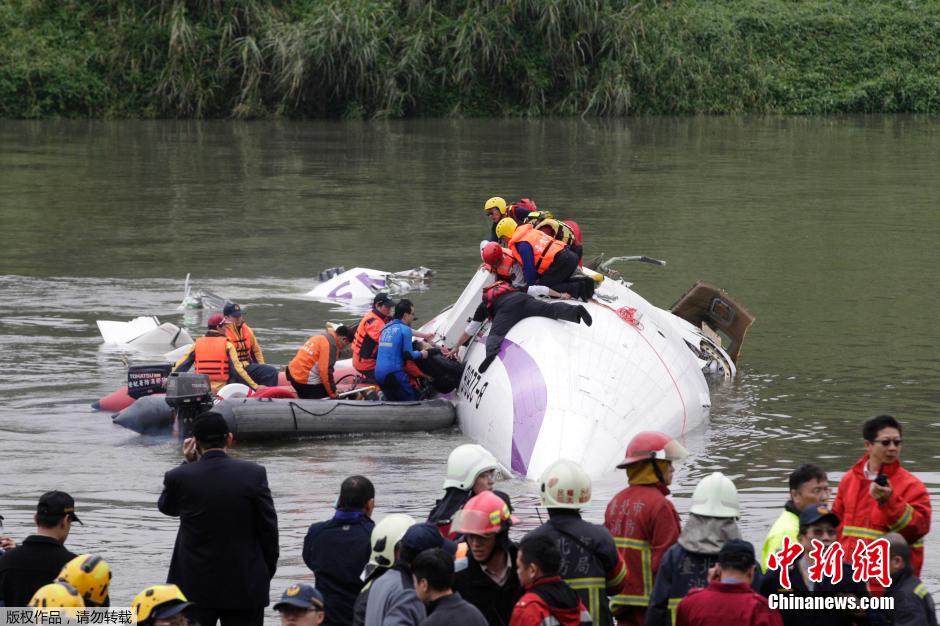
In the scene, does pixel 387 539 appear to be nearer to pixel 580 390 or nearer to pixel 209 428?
pixel 209 428

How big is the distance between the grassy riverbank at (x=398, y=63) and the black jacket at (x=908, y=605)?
134 ft

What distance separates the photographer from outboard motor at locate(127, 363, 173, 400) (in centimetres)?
1623

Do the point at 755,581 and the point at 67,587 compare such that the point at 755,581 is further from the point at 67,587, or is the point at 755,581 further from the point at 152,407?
the point at 152,407

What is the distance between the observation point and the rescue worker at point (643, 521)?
25.1 ft

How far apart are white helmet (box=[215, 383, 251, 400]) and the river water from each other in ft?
2.89

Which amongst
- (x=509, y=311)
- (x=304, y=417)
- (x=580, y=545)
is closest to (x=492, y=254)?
(x=509, y=311)

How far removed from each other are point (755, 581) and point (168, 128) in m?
42.2

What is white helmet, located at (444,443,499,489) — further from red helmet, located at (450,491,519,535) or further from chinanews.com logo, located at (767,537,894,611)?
chinanews.com logo, located at (767,537,894,611)

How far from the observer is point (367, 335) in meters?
15.8

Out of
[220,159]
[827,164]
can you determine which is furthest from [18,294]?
[827,164]

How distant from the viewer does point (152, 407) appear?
15.5 metres

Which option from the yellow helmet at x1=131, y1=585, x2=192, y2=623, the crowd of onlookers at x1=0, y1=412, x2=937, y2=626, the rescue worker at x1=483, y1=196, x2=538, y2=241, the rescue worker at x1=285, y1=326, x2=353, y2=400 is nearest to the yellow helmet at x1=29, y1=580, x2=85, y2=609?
the crowd of onlookers at x1=0, y1=412, x2=937, y2=626

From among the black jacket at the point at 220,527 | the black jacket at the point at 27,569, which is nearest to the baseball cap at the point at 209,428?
the black jacket at the point at 220,527

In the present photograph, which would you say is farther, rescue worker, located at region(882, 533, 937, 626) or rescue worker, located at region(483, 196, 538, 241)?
rescue worker, located at region(483, 196, 538, 241)
